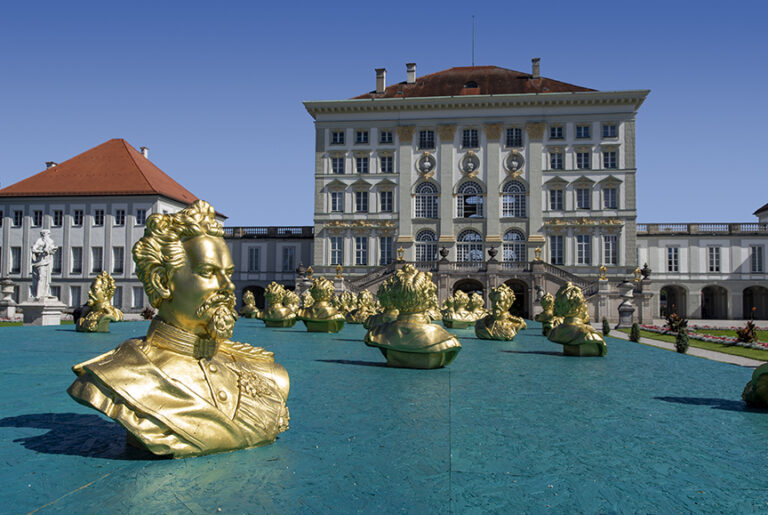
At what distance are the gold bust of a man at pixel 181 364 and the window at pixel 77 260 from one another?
49497mm

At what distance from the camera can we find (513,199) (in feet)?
156

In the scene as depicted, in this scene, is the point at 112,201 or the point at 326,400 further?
the point at 112,201

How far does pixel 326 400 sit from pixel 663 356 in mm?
10246

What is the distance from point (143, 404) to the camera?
361cm

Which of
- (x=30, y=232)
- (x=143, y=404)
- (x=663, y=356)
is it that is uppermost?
(x=30, y=232)

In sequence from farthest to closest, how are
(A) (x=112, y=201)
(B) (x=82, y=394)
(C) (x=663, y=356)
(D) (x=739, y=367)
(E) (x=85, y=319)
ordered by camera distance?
(A) (x=112, y=201) < (E) (x=85, y=319) < (C) (x=663, y=356) < (D) (x=739, y=367) < (B) (x=82, y=394)

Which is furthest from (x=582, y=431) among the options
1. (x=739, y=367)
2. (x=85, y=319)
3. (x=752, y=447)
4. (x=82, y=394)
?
(x=85, y=319)

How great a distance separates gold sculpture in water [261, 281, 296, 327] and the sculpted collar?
1591 cm

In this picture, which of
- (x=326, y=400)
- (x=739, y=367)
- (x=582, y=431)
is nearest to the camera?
(x=582, y=431)

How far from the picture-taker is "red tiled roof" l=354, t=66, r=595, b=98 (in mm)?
49750

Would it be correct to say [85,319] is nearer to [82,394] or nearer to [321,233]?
[82,394]

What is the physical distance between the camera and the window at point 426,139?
48.5 meters

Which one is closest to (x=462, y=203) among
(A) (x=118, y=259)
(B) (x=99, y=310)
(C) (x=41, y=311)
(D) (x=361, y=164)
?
(D) (x=361, y=164)

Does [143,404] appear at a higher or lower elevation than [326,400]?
higher
